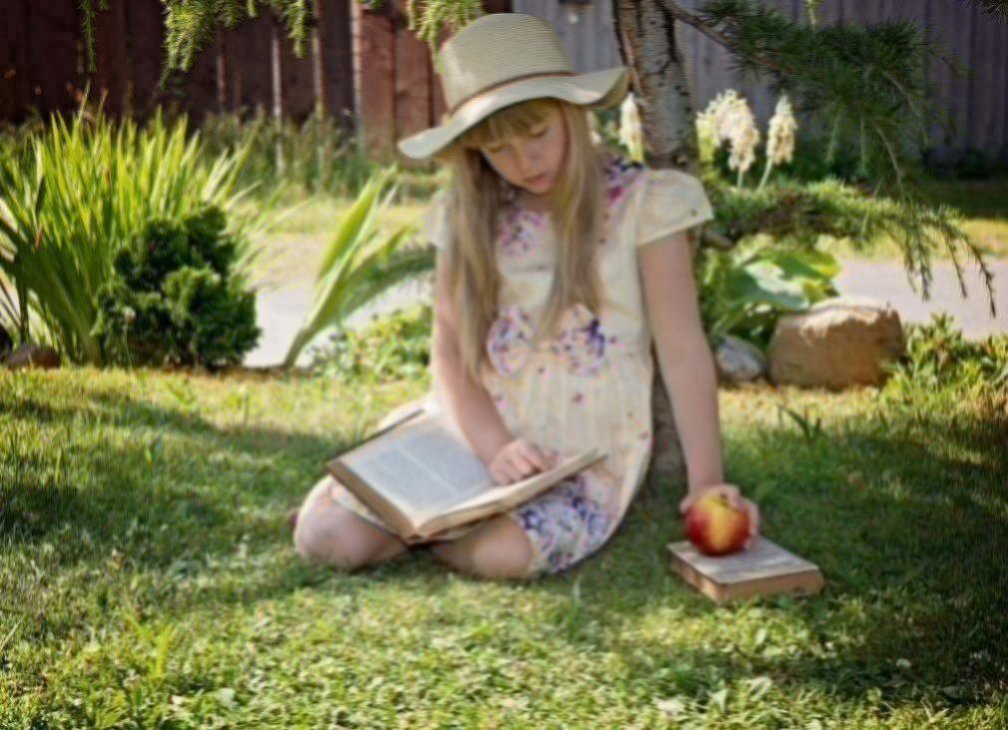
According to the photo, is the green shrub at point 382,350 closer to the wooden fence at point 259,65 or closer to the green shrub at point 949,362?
the green shrub at point 949,362

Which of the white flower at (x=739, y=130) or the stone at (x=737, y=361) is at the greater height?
the white flower at (x=739, y=130)

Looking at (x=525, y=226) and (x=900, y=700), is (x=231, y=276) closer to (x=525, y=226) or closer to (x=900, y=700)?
(x=525, y=226)

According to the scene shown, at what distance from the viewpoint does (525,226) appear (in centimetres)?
318

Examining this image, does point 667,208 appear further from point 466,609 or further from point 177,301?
point 177,301

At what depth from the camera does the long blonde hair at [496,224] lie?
300 cm

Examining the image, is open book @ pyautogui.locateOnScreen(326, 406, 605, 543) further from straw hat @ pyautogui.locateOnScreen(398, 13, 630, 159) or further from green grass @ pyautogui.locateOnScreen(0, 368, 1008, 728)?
straw hat @ pyautogui.locateOnScreen(398, 13, 630, 159)

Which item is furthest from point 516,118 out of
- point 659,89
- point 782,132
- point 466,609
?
point 782,132

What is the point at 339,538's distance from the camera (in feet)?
10.1

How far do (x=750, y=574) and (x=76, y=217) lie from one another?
296 centimetres

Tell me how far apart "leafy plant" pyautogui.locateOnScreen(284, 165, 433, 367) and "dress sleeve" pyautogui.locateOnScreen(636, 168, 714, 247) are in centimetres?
183

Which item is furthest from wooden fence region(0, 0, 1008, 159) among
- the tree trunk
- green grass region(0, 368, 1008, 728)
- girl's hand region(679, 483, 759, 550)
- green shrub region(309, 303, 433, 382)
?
girl's hand region(679, 483, 759, 550)

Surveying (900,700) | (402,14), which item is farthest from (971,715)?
(402,14)

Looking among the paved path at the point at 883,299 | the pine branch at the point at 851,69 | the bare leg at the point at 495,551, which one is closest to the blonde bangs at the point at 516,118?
the pine branch at the point at 851,69

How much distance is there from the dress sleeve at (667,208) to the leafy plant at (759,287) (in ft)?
5.37
